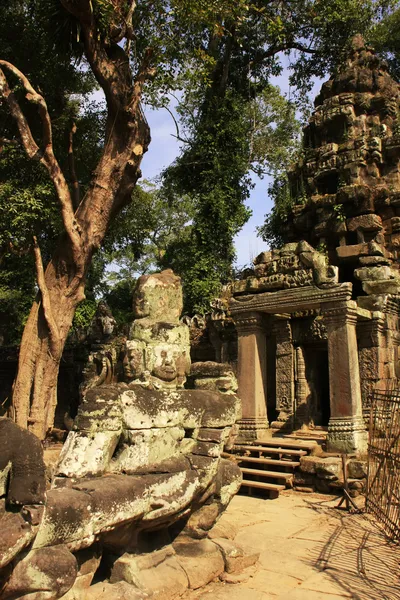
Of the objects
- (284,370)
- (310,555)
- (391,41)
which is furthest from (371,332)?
(391,41)

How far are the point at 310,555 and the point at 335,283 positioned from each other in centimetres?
475

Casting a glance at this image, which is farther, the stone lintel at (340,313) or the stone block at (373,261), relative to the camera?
the stone block at (373,261)

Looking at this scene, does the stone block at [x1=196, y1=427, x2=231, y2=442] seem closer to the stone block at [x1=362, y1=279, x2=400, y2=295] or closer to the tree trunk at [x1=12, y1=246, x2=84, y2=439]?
the tree trunk at [x1=12, y1=246, x2=84, y2=439]

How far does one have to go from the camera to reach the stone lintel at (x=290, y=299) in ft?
28.2

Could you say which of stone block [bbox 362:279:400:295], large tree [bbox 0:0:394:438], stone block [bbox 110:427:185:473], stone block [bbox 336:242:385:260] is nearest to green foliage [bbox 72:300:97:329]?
large tree [bbox 0:0:394:438]

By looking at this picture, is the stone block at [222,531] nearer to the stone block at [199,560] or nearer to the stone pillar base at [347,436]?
the stone block at [199,560]

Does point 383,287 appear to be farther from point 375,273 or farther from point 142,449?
point 142,449

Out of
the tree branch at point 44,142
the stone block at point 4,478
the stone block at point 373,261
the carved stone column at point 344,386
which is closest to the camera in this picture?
the stone block at point 4,478

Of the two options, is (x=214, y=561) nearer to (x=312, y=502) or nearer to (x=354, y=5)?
(x=312, y=502)

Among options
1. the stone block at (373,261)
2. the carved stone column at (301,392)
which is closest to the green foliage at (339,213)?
the stone block at (373,261)

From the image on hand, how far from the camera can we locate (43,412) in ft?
31.6

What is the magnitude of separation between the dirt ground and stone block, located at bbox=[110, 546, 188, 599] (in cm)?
16

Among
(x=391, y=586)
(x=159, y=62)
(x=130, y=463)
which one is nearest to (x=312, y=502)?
(x=391, y=586)

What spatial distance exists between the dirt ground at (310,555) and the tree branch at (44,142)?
574cm
